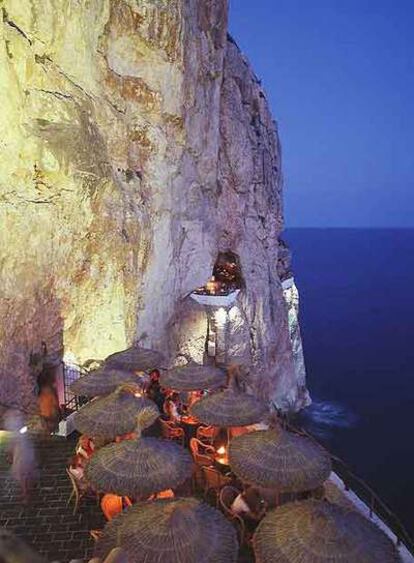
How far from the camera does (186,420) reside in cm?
1162

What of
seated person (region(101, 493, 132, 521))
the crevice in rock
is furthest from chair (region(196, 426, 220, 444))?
the crevice in rock

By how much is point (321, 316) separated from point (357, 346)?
15.4 meters

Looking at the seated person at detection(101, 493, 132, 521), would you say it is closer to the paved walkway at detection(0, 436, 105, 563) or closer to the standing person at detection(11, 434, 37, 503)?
the paved walkway at detection(0, 436, 105, 563)

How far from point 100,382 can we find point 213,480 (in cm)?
368

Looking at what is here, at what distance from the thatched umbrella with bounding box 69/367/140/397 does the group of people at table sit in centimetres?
111

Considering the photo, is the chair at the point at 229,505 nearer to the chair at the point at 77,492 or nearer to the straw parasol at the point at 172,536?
the straw parasol at the point at 172,536

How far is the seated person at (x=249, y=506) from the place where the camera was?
768cm

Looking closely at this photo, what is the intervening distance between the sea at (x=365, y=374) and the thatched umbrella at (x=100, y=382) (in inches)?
813

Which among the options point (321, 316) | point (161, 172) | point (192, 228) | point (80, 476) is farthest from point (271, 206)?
point (321, 316)

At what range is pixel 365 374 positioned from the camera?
48.9 m

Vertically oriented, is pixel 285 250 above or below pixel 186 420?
above

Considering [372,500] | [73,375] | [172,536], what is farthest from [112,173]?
[172,536]

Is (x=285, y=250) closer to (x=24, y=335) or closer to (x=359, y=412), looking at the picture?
(x=359, y=412)

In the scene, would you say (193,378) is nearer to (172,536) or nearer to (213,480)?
(213,480)
